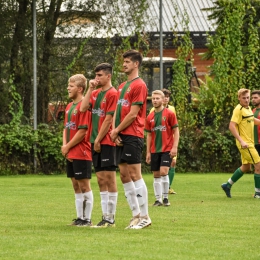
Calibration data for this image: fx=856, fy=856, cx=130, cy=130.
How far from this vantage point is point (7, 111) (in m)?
24.1

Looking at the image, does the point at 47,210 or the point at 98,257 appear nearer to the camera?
the point at 98,257

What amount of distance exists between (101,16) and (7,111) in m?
4.06

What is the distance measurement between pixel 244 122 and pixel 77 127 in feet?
19.0

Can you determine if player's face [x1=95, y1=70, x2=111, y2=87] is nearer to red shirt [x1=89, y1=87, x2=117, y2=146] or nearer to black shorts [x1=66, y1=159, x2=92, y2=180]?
red shirt [x1=89, y1=87, x2=117, y2=146]

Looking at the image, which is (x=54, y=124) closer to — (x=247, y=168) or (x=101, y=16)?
(x=101, y=16)

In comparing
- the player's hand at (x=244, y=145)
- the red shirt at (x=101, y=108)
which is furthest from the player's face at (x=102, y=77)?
the player's hand at (x=244, y=145)

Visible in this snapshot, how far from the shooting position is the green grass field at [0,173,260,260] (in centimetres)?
748

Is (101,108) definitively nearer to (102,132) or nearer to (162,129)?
(102,132)

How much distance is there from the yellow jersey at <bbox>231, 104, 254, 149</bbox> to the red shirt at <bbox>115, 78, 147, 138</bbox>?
5738mm

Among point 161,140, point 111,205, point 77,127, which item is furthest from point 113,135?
point 161,140

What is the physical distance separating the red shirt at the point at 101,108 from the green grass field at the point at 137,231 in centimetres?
108

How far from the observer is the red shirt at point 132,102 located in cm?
949

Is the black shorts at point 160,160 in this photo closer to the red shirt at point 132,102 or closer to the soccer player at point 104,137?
the soccer player at point 104,137

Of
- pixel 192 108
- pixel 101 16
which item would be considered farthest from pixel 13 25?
pixel 192 108
